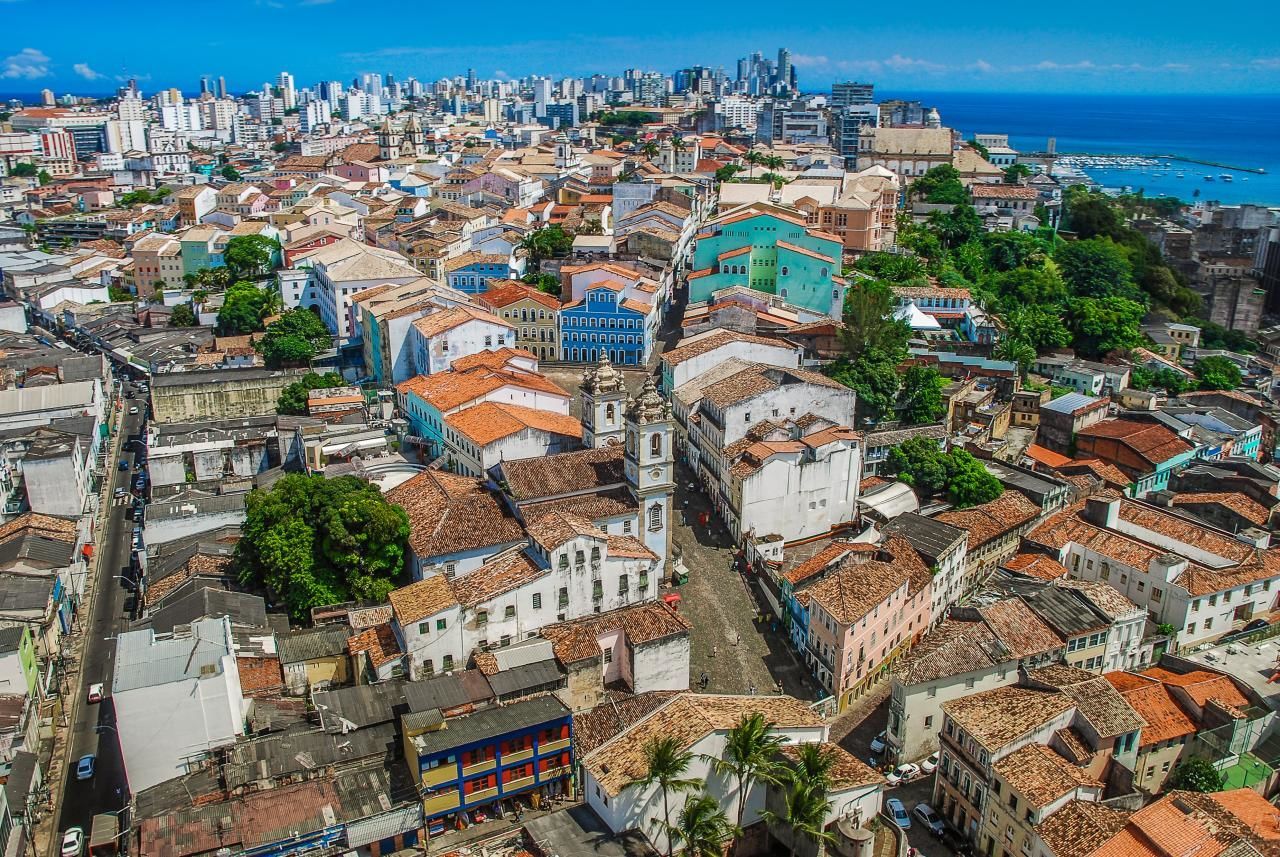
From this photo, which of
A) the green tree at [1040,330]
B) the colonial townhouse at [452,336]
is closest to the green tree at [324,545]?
the colonial townhouse at [452,336]

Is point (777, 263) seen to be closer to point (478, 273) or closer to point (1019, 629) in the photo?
point (478, 273)

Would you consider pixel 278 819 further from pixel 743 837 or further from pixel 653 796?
pixel 743 837

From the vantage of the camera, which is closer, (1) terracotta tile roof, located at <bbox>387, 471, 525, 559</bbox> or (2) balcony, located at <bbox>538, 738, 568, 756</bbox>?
(2) balcony, located at <bbox>538, 738, 568, 756</bbox>

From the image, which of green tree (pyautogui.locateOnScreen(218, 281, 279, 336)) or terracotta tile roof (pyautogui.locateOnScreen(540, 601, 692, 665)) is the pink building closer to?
terracotta tile roof (pyautogui.locateOnScreen(540, 601, 692, 665))

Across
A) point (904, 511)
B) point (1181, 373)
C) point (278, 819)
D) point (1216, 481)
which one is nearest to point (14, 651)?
point (278, 819)

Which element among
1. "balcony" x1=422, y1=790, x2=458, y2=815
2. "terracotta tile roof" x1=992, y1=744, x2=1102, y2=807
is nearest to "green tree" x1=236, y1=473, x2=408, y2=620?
"balcony" x1=422, y1=790, x2=458, y2=815
